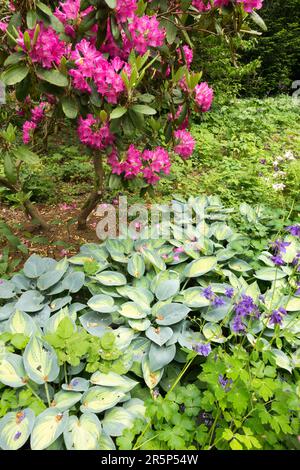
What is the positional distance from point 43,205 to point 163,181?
96 centimetres

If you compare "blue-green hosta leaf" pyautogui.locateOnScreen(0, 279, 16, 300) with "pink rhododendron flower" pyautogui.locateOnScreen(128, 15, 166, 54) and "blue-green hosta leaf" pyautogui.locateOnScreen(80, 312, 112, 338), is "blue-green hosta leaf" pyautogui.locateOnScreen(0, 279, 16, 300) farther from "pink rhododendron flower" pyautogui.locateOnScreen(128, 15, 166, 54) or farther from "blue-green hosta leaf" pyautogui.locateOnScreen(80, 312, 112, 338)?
"pink rhododendron flower" pyautogui.locateOnScreen(128, 15, 166, 54)

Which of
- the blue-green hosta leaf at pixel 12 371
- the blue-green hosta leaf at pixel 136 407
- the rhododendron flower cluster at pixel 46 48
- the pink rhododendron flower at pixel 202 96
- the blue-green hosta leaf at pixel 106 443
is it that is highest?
the rhododendron flower cluster at pixel 46 48

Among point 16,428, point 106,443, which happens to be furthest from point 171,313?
point 16,428

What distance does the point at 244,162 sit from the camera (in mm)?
3449

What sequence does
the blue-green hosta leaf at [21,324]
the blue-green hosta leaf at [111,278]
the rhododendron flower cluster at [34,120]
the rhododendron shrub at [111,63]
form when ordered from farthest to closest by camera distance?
the rhododendron flower cluster at [34,120], the blue-green hosta leaf at [111,278], the blue-green hosta leaf at [21,324], the rhododendron shrub at [111,63]

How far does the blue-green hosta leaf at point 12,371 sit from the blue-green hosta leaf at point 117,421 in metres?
0.31

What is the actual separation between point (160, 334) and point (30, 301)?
1.93 ft

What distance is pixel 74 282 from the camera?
1.70 meters

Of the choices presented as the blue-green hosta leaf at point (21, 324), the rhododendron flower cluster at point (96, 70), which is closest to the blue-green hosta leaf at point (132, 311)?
the blue-green hosta leaf at point (21, 324)

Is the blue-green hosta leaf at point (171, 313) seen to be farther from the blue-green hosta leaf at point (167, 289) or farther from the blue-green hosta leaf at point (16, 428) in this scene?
the blue-green hosta leaf at point (16, 428)

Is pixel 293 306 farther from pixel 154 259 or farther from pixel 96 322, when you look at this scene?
pixel 96 322

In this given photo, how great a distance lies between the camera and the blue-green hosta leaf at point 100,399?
1.27 meters
